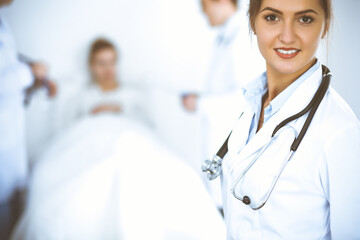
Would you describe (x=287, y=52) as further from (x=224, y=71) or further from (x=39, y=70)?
(x=39, y=70)

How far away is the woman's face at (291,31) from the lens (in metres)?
0.56

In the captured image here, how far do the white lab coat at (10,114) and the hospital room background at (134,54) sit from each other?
0.24m

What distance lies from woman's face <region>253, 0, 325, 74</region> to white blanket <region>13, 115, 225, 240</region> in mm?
643

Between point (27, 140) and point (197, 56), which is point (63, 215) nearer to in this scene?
point (27, 140)

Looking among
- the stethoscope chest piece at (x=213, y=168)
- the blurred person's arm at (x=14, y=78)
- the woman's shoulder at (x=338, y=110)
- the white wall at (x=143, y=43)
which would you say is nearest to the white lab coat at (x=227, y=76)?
the white wall at (x=143, y=43)

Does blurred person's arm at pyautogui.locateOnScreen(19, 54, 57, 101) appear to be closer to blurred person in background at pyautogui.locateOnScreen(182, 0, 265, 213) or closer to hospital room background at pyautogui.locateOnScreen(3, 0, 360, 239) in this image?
hospital room background at pyautogui.locateOnScreen(3, 0, 360, 239)

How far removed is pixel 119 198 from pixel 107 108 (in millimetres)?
1035

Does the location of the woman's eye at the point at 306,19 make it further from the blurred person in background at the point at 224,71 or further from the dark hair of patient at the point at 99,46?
the dark hair of patient at the point at 99,46

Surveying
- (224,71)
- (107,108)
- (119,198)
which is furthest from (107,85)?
(119,198)

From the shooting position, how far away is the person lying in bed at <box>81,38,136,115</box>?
6.69 feet

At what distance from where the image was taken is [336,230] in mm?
530

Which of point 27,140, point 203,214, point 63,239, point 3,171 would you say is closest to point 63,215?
point 63,239

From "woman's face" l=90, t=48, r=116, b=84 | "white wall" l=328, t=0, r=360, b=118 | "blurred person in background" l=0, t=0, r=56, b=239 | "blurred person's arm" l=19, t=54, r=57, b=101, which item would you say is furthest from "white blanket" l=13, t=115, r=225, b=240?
"woman's face" l=90, t=48, r=116, b=84

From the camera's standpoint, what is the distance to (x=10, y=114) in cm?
136
